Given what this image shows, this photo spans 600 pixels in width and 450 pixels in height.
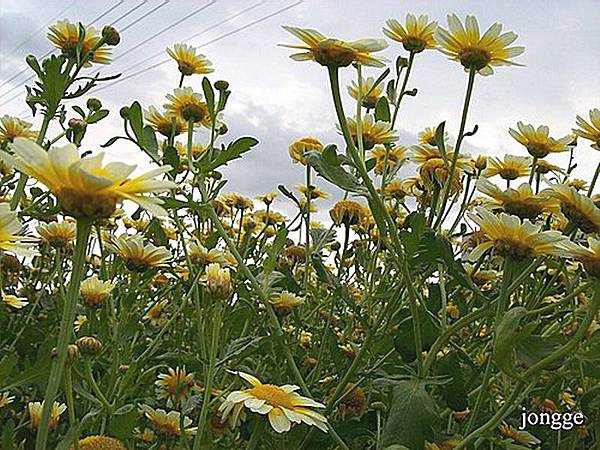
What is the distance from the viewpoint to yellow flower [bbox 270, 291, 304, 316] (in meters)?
1.31

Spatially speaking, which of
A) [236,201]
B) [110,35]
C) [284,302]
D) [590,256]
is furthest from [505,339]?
[236,201]

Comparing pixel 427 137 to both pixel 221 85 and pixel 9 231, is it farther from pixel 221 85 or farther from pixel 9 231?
pixel 9 231

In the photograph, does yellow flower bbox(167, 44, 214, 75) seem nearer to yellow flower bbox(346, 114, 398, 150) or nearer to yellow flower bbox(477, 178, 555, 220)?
yellow flower bbox(346, 114, 398, 150)

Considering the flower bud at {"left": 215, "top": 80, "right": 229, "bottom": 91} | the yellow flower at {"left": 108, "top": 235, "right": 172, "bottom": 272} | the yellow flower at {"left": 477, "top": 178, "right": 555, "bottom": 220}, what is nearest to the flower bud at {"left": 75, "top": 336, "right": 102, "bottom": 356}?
the yellow flower at {"left": 108, "top": 235, "right": 172, "bottom": 272}

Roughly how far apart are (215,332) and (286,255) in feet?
3.53

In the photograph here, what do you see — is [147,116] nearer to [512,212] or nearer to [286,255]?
[286,255]

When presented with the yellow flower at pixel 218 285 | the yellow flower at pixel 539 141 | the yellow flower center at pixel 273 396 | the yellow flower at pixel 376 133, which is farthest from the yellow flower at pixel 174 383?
the yellow flower at pixel 539 141

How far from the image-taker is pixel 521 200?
102 cm

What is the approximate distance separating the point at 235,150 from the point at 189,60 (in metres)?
0.60

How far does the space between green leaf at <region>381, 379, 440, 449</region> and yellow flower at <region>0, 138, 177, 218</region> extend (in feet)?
1.70

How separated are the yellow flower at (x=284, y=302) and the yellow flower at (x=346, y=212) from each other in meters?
0.28

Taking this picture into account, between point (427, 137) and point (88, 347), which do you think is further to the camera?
point (427, 137)

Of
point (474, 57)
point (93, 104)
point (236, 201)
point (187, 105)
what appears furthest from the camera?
point (236, 201)

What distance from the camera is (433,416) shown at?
92 cm
